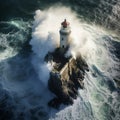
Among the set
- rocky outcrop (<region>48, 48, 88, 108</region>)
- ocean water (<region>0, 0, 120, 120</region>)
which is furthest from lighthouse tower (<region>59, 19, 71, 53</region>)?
rocky outcrop (<region>48, 48, 88, 108</region>)

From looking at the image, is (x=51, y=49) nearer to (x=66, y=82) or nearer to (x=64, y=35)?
(x=64, y=35)

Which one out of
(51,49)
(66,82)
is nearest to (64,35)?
(51,49)

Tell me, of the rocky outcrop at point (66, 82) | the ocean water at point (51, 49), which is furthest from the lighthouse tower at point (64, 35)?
the rocky outcrop at point (66, 82)

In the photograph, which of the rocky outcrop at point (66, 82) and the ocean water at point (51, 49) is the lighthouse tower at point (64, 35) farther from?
the rocky outcrop at point (66, 82)

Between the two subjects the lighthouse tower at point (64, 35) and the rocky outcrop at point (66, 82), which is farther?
the lighthouse tower at point (64, 35)

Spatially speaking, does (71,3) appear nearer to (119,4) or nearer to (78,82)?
(119,4)

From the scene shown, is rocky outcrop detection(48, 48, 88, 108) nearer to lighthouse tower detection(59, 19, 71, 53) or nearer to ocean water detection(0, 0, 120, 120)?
ocean water detection(0, 0, 120, 120)

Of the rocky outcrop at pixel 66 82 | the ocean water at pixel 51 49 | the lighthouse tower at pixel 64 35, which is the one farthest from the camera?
the lighthouse tower at pixel 64 35
